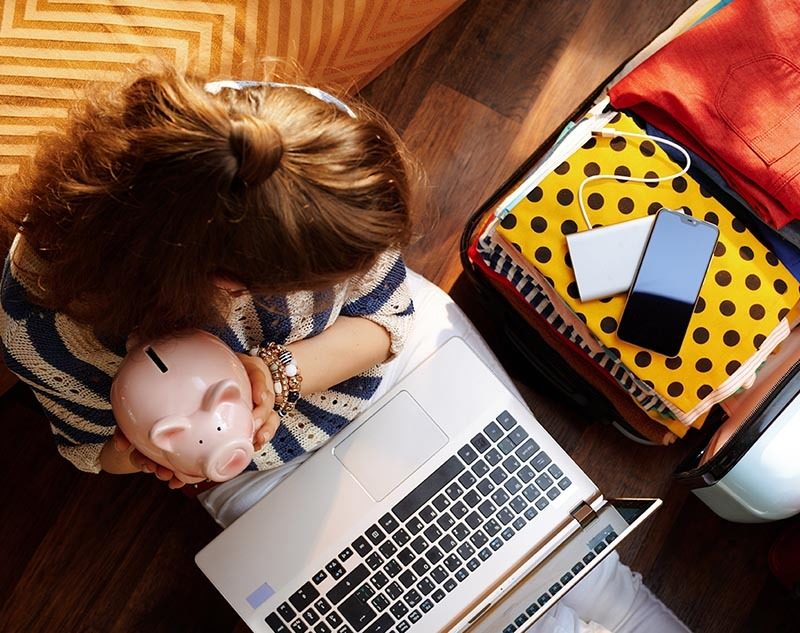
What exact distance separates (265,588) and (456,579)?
0.69ft

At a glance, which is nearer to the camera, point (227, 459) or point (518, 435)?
point (227, 459)

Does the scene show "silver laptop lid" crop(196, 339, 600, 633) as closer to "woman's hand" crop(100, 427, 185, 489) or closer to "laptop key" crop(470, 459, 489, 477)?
"laptop key" crop(470, 459, 489, 477)

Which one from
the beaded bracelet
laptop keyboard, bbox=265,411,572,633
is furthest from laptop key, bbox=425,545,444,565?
the beaded bracelet

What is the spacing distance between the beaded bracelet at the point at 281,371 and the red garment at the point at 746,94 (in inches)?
20.7

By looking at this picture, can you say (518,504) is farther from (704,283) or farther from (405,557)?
(704,283)

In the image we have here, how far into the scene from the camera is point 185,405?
0.57 meters

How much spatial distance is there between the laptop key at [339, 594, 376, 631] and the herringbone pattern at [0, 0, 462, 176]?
58 cm

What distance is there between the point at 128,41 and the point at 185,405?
49 centimetres

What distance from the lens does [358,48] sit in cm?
98

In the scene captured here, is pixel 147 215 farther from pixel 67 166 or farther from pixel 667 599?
pixel 667 599

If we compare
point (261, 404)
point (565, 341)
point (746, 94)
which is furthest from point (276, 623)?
point (746, 94)

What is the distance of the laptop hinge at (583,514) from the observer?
847mm

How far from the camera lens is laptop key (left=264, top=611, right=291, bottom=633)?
86 centimetres

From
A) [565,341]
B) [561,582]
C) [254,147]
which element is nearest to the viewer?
[254,147]
